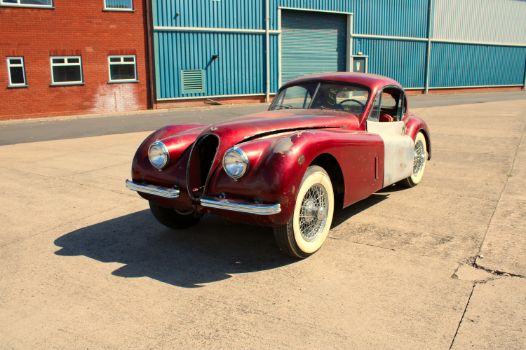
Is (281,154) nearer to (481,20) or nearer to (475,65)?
(475,65)

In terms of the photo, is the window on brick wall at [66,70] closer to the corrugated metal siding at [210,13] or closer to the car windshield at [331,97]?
the corrugated metal siding at [210,13]

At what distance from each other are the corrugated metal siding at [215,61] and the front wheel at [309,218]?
18.0 metres

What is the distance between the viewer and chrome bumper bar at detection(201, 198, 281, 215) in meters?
3.79

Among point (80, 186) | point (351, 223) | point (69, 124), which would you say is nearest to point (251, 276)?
point (351, 223)

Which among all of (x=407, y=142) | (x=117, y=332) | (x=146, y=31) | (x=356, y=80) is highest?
(x=146, y=31)

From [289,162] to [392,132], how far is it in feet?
7.91

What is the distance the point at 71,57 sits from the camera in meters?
19.3

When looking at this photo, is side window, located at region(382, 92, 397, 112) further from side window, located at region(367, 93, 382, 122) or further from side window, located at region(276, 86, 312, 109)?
side window, located at region(276, 86, 312, 109)

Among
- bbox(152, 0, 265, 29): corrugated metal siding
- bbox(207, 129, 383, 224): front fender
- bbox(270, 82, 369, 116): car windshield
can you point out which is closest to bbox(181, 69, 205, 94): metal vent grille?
bbox(152, 0, 265, 29): corrugated metal siding

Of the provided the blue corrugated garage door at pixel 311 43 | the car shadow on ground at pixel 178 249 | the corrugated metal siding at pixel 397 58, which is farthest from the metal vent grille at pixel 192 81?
the car shadow on ground at pixel 178 249

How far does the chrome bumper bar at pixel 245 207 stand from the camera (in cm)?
379

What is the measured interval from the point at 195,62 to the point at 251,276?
1932 cm

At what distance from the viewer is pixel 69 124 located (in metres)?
16.6

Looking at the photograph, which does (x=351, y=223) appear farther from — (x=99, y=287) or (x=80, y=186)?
(x=80, y=186)
